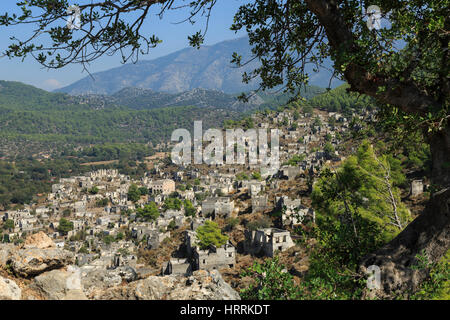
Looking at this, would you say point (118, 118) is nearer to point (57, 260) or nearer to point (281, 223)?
point (281, 223)

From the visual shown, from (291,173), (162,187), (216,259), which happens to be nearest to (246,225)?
(216,259)

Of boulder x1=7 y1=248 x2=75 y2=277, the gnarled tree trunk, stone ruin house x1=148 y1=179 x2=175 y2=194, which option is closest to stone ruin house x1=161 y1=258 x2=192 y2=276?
boulder x1=7 y1=248 x2=75 y2=277

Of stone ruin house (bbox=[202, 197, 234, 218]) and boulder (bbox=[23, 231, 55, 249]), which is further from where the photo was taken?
stone ruin house (bbox=[202, 197, 234, 218])

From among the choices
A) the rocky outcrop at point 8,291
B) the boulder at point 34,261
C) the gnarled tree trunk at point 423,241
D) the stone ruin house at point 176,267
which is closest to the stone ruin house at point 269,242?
the stone ruin house at point 176,267

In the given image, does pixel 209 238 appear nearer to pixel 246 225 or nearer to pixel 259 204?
pixel 246 225

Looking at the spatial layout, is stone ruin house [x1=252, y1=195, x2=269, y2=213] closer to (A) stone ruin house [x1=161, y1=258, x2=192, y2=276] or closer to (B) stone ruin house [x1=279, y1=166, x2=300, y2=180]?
(B) stone ruin house [x1=279, y1=166, x2=300, y2=180]

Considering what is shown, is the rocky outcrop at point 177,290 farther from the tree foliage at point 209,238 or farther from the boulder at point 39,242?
the tree foliage at point 209,238

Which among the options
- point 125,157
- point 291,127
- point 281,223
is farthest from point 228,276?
point 125,157
